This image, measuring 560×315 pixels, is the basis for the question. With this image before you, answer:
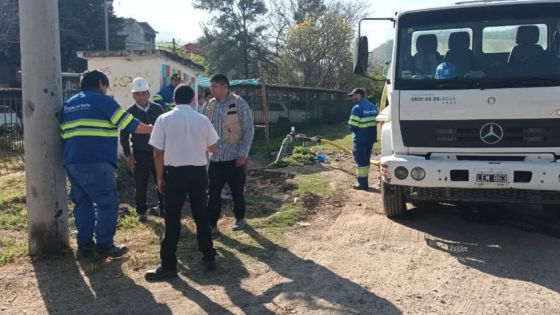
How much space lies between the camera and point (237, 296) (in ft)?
14.7

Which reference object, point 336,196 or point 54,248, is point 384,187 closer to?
point 336,196

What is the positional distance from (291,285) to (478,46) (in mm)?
3433

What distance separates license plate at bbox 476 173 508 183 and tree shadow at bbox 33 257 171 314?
11.3 ft

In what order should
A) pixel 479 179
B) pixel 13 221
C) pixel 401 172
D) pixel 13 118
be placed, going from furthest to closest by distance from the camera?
1. pixel 13 118
2. pixel 13 221
3. pixel 401 172
4. pixel 479 179

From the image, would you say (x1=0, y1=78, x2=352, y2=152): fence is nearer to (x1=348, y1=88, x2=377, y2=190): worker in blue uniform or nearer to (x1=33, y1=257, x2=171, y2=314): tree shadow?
(x1=348, y1=88, x2=377, y2=190): worker in blue uniform

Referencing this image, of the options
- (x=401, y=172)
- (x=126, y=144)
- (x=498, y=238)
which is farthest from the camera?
(x=126, y=144)

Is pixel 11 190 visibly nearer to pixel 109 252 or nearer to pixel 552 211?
pixel 109 252

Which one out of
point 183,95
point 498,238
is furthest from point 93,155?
point 498,238

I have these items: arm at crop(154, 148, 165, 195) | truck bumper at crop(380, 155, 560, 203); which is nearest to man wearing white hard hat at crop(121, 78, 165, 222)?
arm at crop(154, 148, 165, 195)

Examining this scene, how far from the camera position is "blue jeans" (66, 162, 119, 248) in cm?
516

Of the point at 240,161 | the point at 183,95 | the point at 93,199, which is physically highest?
the point at 183,95

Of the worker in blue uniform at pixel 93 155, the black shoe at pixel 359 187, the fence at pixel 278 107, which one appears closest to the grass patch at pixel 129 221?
the worker in blue uniform at pixel 93 155

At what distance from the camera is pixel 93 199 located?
17.1ft

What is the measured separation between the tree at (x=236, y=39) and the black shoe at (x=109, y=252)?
4046 cm
